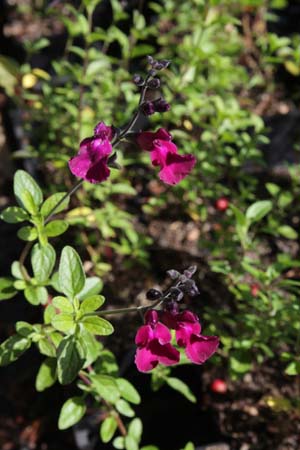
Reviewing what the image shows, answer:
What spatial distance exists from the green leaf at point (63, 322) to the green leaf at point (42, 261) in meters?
0.16

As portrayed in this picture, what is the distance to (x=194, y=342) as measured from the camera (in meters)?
1.14

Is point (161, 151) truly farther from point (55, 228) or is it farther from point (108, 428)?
point (108, 428)

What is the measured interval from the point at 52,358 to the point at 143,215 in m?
1.15

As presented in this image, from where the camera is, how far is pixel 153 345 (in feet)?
3.68

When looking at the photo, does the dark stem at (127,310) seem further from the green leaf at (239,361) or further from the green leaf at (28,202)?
the green leaf at (239,361)

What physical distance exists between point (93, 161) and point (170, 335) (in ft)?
1.27

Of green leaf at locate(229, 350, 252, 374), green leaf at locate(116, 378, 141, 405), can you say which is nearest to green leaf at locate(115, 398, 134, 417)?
green leaf at locate(116, 378, 141, 405)

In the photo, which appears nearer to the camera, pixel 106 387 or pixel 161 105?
pixel 161 105

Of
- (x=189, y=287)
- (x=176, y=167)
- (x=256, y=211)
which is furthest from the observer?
(x=256, y=211)

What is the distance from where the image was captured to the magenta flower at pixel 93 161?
3.76 ft

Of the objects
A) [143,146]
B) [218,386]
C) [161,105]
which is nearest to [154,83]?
[161,105]

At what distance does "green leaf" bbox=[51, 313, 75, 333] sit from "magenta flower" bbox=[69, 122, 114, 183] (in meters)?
0.30

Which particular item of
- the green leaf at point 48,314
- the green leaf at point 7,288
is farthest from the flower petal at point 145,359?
the green leaf at point 7,288

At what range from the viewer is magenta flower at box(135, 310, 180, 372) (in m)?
1.11
